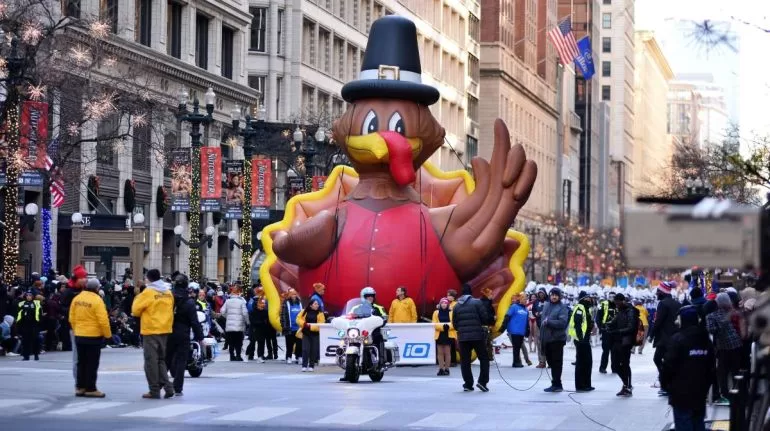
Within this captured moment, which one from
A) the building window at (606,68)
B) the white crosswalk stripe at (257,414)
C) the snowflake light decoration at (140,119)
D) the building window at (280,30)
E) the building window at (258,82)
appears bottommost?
the white crosswalk stripe at (257,414)

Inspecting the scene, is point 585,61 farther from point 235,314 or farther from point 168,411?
point 168,411

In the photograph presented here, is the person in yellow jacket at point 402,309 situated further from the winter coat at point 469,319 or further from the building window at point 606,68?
the building window at point 606,68

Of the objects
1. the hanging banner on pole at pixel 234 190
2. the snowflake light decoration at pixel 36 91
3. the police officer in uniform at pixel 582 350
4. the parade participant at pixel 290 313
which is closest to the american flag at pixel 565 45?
the hanging banner on pole at pixel 234 190

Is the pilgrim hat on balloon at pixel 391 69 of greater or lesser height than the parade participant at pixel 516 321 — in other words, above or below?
above

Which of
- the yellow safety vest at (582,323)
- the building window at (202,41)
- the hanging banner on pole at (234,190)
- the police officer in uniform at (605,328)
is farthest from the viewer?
the building window at (202,41)

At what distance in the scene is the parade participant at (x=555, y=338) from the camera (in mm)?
26656

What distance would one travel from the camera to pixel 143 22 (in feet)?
180

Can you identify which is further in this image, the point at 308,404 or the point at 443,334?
the point at 443,334

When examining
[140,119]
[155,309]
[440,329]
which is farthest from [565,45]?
[155,309]

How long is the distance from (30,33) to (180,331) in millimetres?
11482

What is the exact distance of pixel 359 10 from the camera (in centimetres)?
8419

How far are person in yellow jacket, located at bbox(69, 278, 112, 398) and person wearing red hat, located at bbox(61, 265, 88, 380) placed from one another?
0.37ft

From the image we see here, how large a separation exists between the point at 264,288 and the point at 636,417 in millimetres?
15236

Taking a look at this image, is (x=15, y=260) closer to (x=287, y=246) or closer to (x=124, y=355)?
(x=124, y=355)
